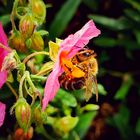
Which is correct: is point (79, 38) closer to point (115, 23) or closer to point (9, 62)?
point (9, 62)

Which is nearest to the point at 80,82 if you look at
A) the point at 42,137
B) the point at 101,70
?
the point at 42,137

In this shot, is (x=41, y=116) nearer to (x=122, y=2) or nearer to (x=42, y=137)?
(x=42, y=137)

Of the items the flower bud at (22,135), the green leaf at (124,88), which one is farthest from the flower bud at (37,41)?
the green leaf at (124,88)

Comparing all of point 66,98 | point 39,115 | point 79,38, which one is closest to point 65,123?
point 66,98

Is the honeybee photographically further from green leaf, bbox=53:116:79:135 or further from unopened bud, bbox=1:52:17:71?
green leaf, bbox=53:116:79:135

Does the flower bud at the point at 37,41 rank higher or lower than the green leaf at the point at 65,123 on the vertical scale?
higher

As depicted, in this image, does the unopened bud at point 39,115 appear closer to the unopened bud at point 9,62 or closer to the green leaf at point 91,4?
the unopened bud at point 9,62
